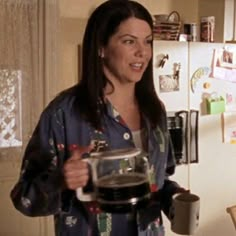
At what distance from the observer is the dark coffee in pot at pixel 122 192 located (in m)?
1.03

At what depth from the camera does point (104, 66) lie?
127cm

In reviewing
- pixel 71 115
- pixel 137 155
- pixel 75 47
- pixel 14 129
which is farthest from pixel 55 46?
pixel 137 155

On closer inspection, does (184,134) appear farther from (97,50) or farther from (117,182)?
(117,182)

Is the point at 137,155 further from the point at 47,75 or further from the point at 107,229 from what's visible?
the point at 47,75

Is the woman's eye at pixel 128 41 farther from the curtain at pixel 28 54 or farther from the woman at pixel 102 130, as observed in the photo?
the curtain at pixel 28 54

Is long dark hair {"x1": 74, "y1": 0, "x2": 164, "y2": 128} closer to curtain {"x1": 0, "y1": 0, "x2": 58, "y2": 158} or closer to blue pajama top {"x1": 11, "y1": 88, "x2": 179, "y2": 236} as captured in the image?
blue pajama top {"x1": 11, "y1": 88, "x2": 179, "y2": 236}

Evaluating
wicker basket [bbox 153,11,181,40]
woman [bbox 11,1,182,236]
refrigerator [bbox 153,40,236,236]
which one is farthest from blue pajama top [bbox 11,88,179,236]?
wicker basket [bbox 153,11,181,40]

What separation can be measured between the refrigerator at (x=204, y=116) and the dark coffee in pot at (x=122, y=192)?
1.61 metres

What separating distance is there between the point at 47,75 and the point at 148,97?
1.47 meters

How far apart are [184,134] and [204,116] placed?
20cm

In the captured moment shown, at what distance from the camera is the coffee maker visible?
2734mm

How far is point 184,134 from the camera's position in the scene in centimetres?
277

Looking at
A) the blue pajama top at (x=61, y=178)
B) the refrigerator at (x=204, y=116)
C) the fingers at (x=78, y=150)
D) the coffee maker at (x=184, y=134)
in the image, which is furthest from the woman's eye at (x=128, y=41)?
the coffee maker at (x=184, y=134)

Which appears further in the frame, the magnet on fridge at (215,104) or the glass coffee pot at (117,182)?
the magnet on fridge at (215,104)
